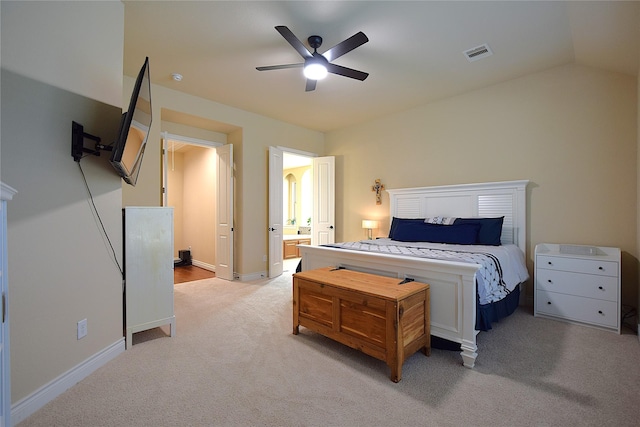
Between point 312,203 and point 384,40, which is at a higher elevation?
point 384,40

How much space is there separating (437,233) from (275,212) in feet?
8.64

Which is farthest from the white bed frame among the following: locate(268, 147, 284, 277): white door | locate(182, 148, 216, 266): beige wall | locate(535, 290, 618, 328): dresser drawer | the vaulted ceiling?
locate(182, 148, 216, 266): beige wall

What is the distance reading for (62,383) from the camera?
1.81 meters

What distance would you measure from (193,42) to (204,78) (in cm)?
81

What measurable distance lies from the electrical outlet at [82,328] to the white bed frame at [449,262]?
2010 mm

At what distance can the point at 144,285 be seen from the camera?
2508mm

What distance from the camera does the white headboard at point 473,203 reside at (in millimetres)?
3604

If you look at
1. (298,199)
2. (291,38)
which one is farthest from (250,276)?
(298,199)

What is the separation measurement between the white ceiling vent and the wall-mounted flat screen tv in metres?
2.99

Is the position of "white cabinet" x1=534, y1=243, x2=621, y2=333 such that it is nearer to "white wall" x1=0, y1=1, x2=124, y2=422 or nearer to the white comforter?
the white comforter

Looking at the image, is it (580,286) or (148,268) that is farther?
(580,286)

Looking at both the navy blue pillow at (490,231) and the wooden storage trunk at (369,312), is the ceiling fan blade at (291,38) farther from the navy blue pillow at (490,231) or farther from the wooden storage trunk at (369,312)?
the navy blue pillow at (490,231)

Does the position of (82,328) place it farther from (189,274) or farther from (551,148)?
(551,148)

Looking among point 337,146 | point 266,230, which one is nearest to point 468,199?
point 337,146
